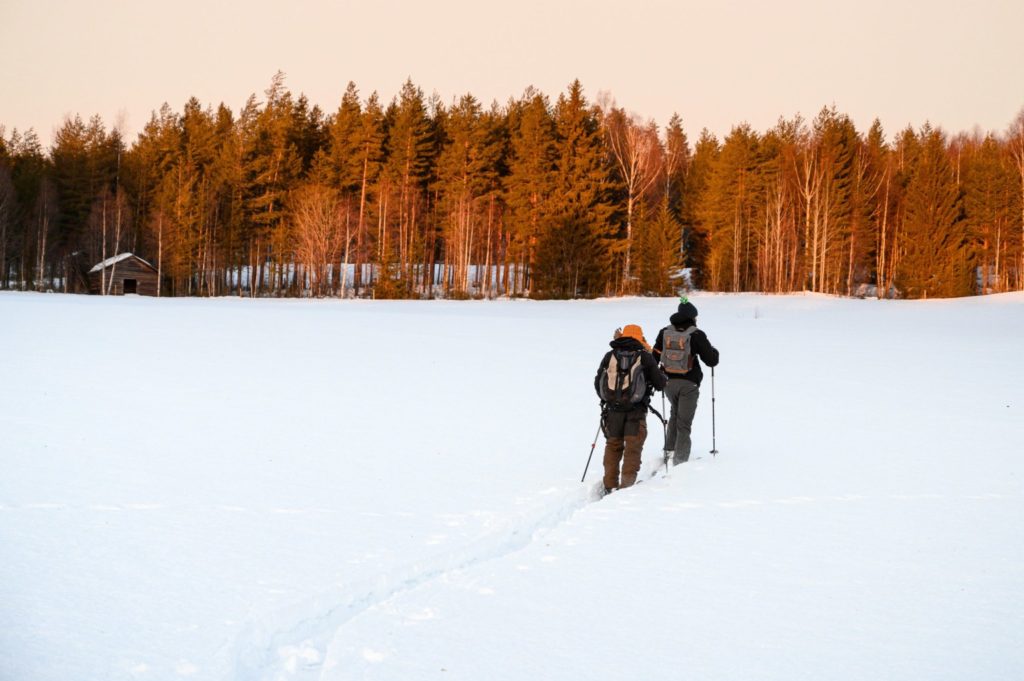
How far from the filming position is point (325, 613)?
5.05 metres

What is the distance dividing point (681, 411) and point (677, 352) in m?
0.81

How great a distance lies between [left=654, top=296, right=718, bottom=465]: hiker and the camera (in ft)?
33.0

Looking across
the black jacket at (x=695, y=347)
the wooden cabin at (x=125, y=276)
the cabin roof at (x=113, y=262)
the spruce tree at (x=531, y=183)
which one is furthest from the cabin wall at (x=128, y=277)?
the black jacket at (x=695, y=347)

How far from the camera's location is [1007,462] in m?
10.3

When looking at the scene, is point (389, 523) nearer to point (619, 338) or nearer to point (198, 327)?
point (619, 338)

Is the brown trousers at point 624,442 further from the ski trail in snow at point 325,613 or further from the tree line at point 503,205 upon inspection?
the tree line at point 503,205

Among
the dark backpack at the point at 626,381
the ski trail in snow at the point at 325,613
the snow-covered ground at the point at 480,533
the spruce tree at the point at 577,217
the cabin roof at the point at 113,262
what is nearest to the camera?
the ski trail in snow at the point at 325,613

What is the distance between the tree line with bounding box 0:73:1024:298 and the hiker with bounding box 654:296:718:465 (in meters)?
37.6

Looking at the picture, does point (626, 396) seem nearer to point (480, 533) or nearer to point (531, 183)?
point (480, 533)

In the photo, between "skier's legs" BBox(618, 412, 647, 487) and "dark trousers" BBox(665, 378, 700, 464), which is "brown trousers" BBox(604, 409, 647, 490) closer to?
"skier's legs" BBox(618, 412, 647, 487)

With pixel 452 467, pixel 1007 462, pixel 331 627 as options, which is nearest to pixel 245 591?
pixel 331 627

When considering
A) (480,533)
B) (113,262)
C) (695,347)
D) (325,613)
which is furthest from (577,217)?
(325,613)

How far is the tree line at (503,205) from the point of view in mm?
50062

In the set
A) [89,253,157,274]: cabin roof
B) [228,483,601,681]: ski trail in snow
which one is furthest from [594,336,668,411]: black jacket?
[89,253,157,274]: cabin roof
